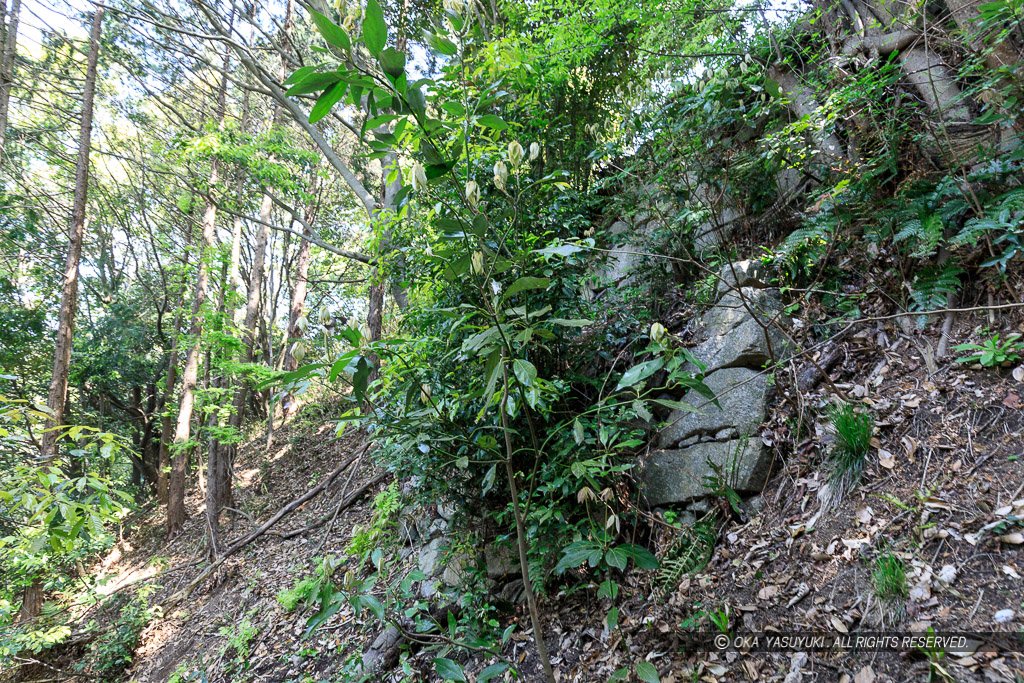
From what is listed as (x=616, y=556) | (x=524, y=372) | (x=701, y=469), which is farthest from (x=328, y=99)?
(x=701, y=469)

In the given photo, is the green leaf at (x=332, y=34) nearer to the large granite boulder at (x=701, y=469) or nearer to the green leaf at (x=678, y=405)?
the green leaf at (x=678, y=405)

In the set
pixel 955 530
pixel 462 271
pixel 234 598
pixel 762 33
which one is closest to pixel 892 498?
pixel 955 530

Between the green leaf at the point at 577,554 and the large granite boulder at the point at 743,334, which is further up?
the large granite boulder at the point at 743,334

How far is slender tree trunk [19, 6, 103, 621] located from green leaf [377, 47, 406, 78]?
6587 mm

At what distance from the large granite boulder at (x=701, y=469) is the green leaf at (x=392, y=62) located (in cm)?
241

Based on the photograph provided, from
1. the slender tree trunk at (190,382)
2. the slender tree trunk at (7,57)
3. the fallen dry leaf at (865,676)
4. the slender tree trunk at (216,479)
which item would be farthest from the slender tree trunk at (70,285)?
the fallen dry leaf at (865,676)

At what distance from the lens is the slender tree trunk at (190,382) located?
7.27 m

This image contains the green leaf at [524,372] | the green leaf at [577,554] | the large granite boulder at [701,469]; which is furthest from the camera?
the large granite boulder at [701,469]

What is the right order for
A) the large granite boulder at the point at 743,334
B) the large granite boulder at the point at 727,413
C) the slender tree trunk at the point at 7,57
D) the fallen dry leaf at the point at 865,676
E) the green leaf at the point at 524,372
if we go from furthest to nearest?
the slender tree trunk at the point at 7,57, the large granite boulder at the point at 743,334, the large granite boulder at the point at 727,413, the fallen dry leaf at the point at 865,676, the green leaf at the point at 524,372

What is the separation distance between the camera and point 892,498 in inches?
77.6

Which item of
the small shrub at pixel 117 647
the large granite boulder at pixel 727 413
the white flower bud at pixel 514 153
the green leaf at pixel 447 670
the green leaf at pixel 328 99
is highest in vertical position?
the white flower bud at pixel 514 153

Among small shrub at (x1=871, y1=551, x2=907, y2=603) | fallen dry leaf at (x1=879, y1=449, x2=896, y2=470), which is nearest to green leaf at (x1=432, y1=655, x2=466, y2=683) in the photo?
small shrub at (x1=871, y1=551, x2=907, y2=603)

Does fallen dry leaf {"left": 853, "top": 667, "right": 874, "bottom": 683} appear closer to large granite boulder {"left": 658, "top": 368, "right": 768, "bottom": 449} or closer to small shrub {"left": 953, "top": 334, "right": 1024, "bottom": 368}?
large granite boulder {"left": 658, "top": 368, "right": 768, "bottom": 449}

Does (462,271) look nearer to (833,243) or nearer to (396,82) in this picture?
(396,82)
